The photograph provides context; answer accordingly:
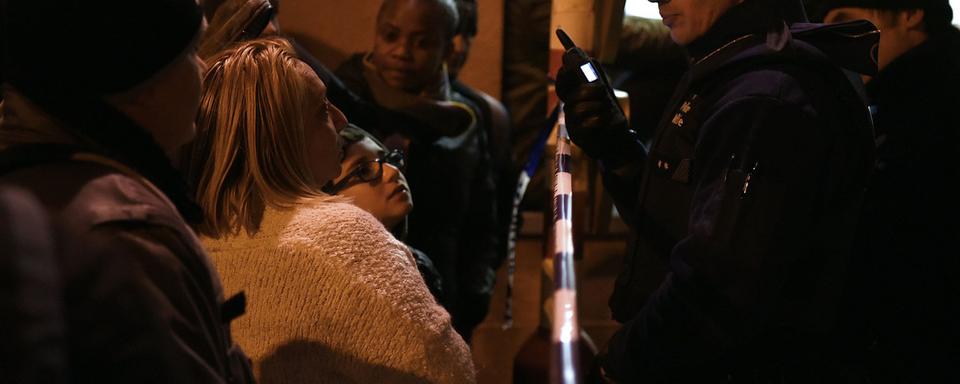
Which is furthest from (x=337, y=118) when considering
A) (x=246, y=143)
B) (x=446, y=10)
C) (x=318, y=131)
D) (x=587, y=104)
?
(x=446, y=10)

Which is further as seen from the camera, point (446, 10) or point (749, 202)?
point (446, 10)

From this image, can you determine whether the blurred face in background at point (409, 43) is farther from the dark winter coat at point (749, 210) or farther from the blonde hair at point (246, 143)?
the blonde hair at point (246, 143)

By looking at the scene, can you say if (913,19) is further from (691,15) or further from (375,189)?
(375,189)

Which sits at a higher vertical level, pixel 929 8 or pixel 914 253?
pixel 929 8

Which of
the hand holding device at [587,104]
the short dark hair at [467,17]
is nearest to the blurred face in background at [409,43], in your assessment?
the short dark hair at [467,17]

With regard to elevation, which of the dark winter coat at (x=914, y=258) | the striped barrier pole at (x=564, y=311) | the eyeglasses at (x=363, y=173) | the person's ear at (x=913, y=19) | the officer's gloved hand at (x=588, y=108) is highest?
the person's ear at (x=913, y=19)

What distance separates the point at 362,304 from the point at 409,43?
165 cm

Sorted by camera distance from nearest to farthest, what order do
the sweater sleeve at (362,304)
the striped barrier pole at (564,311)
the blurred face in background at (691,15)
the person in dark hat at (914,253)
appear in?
the striped barrier pole at (564,311)
the sweater sleeve at (362,304)
the blurred face in background at (691,15)
the person in dark hat at (914,253)

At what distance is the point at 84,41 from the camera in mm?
Result: 861

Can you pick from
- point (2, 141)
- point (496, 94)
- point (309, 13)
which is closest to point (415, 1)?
point (309, 13)

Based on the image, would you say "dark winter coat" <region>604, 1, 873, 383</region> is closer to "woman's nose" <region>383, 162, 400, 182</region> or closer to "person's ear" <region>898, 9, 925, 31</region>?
"woman's nose" <region>383, 162, 400, 182</region>

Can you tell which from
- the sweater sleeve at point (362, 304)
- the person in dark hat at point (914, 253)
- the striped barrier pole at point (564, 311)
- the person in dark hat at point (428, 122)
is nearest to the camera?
the striped barrier pole at point (564, 311)

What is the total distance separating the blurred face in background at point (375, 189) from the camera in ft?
6.11

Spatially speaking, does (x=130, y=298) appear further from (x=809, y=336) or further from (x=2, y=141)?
(x=809, y=336)
